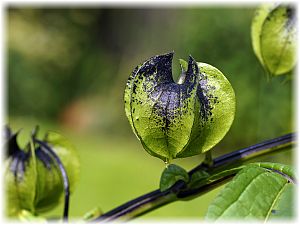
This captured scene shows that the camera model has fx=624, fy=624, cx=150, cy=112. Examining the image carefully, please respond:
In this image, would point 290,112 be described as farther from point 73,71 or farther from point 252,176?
point 252,176

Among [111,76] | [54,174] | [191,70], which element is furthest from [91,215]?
[111,76]

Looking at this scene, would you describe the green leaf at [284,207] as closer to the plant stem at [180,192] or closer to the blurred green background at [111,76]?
the plant stem at [180,192]

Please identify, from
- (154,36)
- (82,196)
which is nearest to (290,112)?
(82,196)

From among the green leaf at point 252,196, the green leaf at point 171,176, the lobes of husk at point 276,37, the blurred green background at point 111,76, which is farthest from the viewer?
the blurred green background at point 111,76

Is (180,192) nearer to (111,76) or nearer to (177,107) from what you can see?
(177,107)

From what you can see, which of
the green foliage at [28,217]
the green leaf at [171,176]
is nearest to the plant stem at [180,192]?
the green leaf at [171,176]

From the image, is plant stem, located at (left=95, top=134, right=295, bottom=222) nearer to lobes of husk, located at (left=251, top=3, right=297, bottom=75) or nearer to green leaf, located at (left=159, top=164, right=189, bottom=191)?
green leaf, located at (left=159, top=164, right=189, bottom=191)

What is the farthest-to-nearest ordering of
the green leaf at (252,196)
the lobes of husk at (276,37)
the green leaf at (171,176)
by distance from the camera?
the lobes of husk at (276,37) < the green leaf at (171,176) < the green leaf at (252,196)

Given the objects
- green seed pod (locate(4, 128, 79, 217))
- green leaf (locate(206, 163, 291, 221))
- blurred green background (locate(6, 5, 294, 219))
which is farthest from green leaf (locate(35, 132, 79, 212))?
blurred green background (locate(6, 5, 294, 219))
